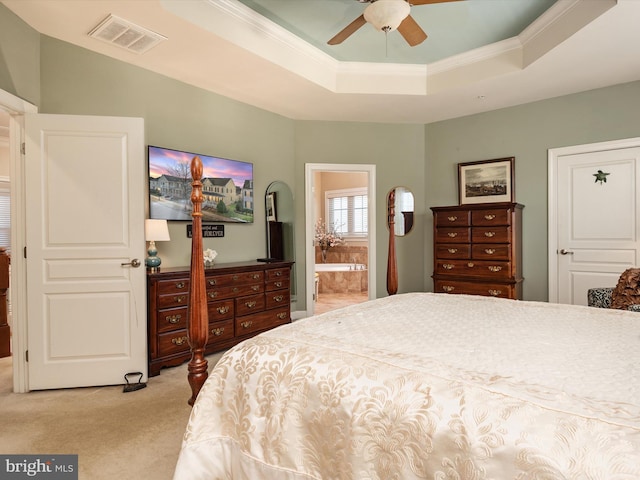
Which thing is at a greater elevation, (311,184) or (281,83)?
(281,83)

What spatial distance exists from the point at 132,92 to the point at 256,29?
1251 mm

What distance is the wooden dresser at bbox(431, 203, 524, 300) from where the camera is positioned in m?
4.16

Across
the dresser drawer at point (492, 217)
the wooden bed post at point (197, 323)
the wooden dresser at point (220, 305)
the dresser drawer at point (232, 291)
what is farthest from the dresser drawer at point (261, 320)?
the dresser drawer at point (492, 217)

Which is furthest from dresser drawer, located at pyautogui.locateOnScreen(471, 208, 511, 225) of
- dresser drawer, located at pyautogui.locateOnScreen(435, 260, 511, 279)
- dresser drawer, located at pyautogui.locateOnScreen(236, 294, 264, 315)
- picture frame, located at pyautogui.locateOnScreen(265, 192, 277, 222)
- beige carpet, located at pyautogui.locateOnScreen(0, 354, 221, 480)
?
beige carpet, located at pyautogui.locateOnScreen(0, 354, 221, 480)

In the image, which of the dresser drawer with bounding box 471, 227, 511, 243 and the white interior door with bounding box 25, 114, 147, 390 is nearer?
the white interior door with bounding box 25, 114, 147, 390

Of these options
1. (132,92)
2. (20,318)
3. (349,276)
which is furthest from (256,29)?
(349,276)

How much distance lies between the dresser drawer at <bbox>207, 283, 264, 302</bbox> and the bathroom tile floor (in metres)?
2.28

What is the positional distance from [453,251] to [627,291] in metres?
1.69

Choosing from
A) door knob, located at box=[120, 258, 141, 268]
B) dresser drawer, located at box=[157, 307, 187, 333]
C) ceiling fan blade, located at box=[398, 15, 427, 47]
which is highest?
ceiling fan blade, located at box=[398, 15, 427, 47]

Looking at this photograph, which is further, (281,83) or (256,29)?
(281,83)

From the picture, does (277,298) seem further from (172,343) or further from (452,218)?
(452,218)

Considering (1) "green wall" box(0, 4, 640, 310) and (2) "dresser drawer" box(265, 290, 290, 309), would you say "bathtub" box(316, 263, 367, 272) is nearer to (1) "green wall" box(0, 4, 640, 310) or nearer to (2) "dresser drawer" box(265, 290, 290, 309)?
(1) "green wall" box(0, 4, 640, 310)

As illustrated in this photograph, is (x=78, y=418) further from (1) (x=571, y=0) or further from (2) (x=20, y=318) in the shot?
(1) (x=571, y=0)

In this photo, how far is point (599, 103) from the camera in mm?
4137
